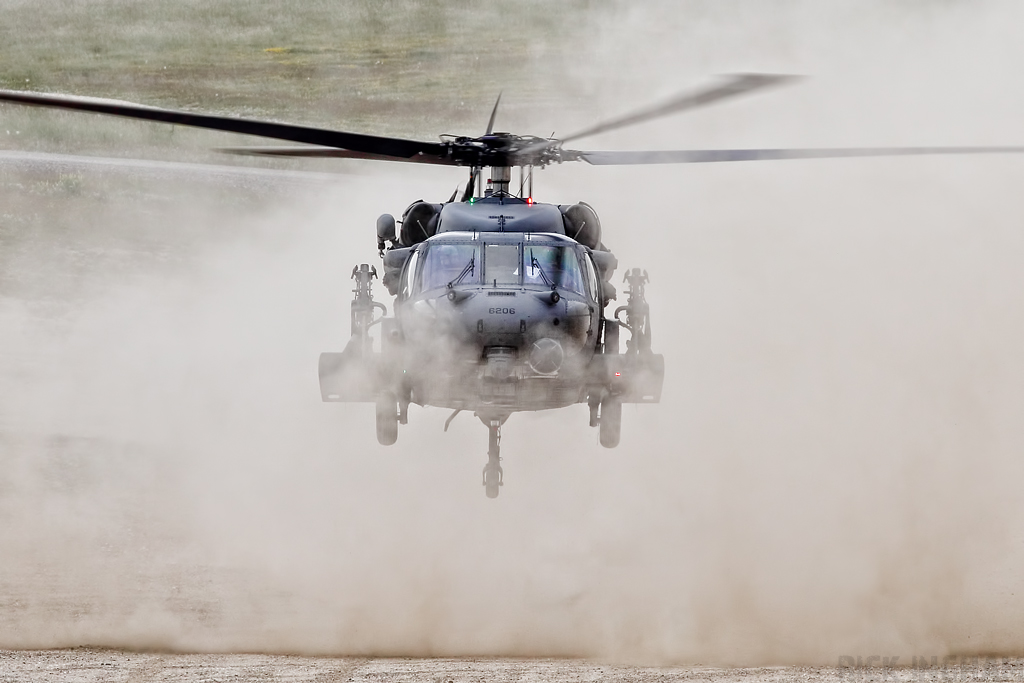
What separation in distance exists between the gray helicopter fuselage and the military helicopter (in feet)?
0.04

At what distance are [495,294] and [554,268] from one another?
0.84 metres

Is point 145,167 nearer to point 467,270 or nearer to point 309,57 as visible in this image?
point 309,57

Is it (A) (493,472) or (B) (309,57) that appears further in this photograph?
(B) (309,57)

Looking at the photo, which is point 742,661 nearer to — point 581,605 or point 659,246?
point 581,605

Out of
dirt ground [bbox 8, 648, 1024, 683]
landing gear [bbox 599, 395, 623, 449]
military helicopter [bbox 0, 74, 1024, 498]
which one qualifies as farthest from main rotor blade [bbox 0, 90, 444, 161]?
dirt ground [bbox 8, 648, 1024, 683]

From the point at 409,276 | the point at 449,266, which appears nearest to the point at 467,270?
the point at 449,266

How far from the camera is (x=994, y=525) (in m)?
17.6

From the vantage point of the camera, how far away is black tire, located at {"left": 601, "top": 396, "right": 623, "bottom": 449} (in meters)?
13.1

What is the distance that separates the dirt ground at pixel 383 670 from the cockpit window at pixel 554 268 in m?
4.52

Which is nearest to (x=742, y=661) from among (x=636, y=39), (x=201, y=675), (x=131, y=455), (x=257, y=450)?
(x=201, y=675)

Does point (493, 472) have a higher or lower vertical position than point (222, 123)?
lower

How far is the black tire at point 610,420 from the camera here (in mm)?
13070

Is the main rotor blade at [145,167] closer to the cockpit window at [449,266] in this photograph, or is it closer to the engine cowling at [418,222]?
the engine cowling at [418,222]

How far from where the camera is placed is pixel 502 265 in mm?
12578
